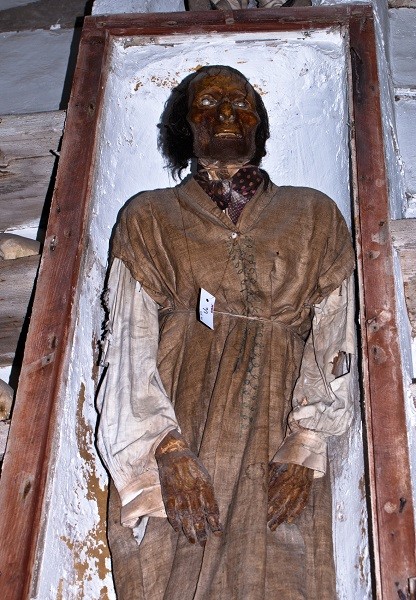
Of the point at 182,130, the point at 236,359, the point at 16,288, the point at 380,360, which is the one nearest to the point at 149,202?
the point at 182,130

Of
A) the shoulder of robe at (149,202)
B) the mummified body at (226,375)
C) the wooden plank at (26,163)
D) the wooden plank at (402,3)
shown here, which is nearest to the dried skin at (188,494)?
the mummified body at (226,375)

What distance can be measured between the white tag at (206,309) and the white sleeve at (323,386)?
0.22m

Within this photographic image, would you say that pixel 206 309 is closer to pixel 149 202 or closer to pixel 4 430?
pixel 149 202

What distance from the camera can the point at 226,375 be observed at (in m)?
2.48

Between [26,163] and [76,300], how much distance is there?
0.73 meters

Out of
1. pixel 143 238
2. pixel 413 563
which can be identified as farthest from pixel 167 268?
pixel 413 563

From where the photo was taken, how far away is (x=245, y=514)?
2271 mm

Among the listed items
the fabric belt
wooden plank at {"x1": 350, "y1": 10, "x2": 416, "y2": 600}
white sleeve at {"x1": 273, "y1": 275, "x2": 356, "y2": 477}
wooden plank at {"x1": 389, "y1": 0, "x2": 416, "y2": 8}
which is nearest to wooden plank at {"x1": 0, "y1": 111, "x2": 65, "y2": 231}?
the fabric belt

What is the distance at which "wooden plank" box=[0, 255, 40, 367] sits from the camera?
2809 millimetres

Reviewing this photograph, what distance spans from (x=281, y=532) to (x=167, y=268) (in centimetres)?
69

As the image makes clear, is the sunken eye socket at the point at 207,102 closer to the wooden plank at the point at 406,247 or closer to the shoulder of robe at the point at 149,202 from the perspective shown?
the shoulder of robe at the point at 149,202

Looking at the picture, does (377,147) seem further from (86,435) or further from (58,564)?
(58,564)

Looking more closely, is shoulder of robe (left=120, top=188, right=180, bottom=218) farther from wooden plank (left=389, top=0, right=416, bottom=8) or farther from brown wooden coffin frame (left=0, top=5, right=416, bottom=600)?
wooden plank (left=389, top=0, right=416, bottom=8)

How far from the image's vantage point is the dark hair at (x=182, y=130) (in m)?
2.89
